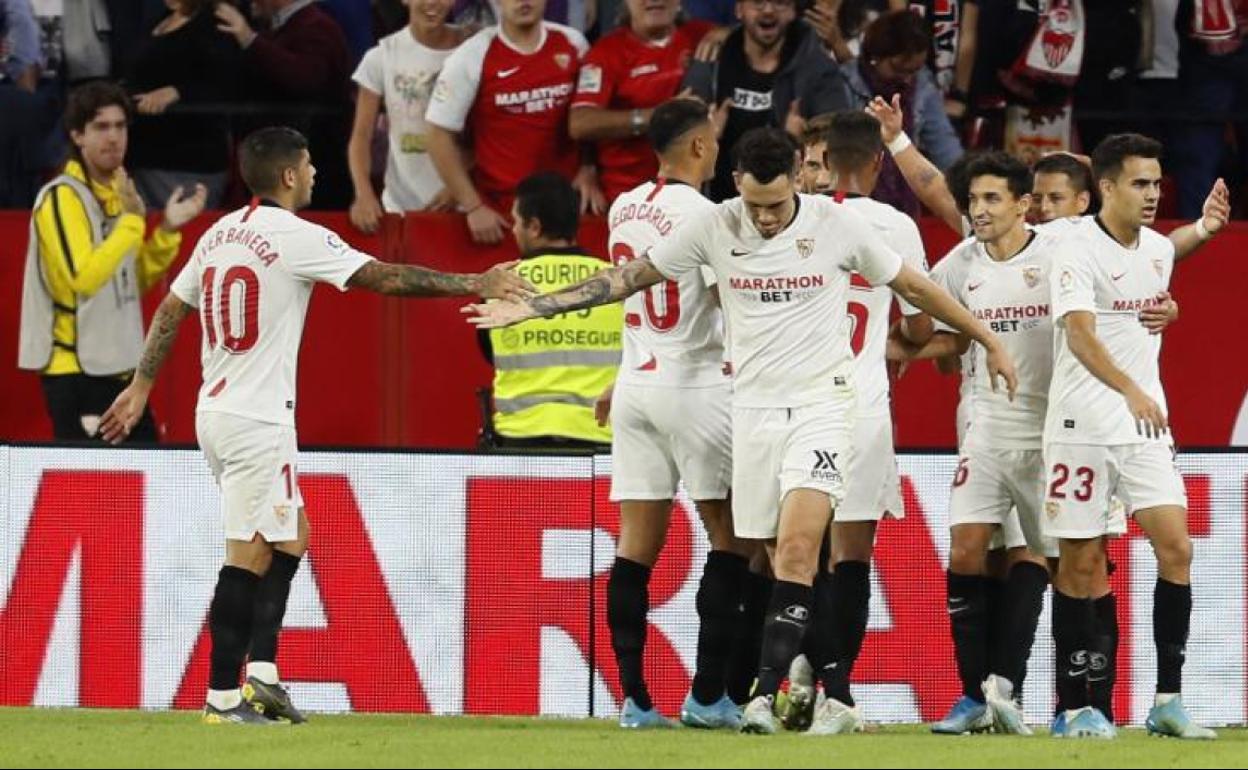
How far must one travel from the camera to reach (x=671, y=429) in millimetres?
11086

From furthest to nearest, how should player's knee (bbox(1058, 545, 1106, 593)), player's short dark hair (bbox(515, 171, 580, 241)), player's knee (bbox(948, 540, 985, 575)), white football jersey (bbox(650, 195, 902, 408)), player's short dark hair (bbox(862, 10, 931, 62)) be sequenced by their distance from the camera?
player's short dark hair (bbox(862, 10, 931, 62))
player's short dark hair (bbox(515, 171, 580, 241))
player's knee (bbox(948, 540, 985, 575))
player's knee (bbox(1058, 545, 1106, 593))
white football jersey (bbox(650, 195, 902, 408))

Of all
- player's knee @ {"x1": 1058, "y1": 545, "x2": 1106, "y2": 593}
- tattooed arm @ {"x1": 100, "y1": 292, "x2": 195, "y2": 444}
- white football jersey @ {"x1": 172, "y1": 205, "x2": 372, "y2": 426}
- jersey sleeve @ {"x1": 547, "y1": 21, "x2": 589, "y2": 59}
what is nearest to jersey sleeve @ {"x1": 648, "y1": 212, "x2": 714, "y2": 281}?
white football jersey @ {"x1": 172, "y1": 205, "x2": 372, "y2": 426}

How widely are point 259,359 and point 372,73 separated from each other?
3832 millimetres

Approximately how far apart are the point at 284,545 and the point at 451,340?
352cm

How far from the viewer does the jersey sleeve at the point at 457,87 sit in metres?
14.1

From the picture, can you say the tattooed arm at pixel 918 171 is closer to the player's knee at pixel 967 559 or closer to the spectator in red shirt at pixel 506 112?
the player's knee at pixel 967 559

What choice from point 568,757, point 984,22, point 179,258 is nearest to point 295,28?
point 179,258

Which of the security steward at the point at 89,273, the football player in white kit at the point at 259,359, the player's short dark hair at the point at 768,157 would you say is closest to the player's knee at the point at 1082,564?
the player's short dark hair at the point at 768,157

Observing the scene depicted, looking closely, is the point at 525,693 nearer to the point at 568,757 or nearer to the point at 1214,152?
the point at 568,757

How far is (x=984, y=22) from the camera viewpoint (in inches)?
592

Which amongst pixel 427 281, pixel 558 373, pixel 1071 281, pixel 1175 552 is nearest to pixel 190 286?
pixel 427 281

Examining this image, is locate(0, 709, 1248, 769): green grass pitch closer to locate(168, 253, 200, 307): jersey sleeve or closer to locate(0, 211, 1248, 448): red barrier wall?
locate(168, 253, 200, 307): jersey sleeve

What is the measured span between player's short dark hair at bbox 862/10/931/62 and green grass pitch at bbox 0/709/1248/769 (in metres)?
4.14

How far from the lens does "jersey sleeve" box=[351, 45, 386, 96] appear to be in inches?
564
